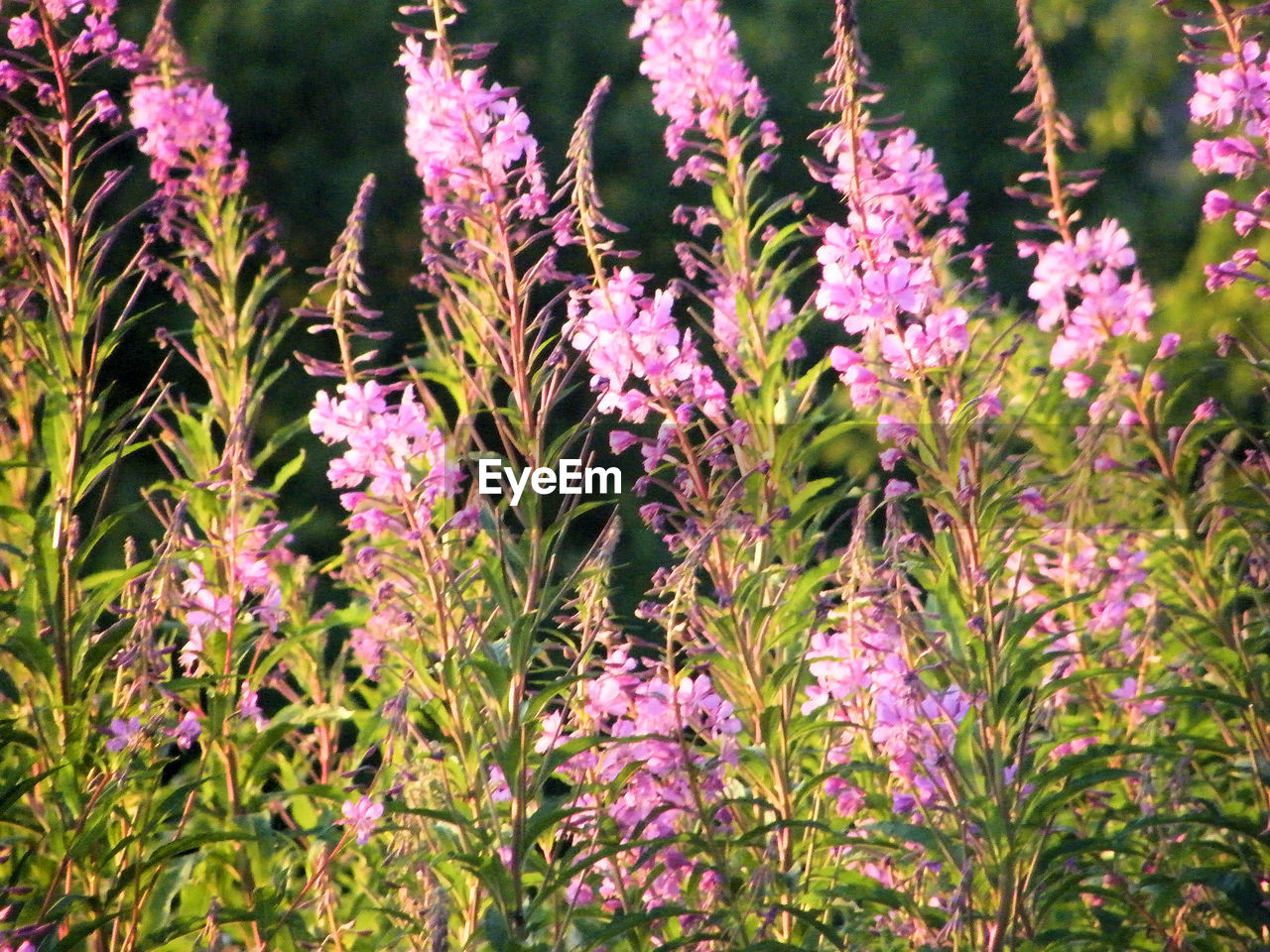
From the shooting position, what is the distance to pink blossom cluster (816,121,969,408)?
259 centimetres

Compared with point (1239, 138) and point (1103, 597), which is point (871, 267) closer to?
point (1239, 138)

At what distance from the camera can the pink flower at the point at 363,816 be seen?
2.77m

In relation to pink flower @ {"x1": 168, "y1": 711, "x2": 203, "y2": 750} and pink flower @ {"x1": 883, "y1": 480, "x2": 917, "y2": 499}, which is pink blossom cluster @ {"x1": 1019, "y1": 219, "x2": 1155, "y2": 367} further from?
pink flower @ {"x1": 168, "y1": 711, "x2": 203, "y2": 750}

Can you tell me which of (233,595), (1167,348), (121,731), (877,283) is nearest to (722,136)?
(877,283)

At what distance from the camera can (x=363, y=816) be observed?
9.35ft

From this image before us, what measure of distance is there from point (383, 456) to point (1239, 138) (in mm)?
1555

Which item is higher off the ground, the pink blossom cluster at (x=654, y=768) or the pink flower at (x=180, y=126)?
the pink flower at (x=180, y=126)

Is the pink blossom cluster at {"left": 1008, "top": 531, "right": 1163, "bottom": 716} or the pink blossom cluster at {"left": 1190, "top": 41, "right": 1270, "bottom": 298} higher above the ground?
the pink blossom cluster at {"left": 1190, "top": 41, "right": 1270, "bottom": 298}

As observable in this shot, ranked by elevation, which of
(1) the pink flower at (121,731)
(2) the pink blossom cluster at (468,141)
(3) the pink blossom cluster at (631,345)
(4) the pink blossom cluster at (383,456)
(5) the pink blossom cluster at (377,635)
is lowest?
(5) the pink blossom cluster at (377,635)

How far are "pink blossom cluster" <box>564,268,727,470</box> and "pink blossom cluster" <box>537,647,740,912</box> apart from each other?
42cm

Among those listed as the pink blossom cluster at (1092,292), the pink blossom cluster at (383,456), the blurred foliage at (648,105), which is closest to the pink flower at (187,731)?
the pink blossom cluster at (383,456)

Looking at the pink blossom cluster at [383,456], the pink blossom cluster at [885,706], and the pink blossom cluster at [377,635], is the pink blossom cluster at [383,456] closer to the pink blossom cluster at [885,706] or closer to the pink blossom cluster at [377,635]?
the pink blossom cluster at [377,635]

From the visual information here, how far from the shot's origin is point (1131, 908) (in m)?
2.85

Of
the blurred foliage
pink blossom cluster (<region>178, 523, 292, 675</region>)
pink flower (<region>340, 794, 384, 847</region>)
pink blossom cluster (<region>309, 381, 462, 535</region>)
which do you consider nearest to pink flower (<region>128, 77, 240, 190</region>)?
pink blossom cluster (<region>178, 523, 292, 675</region>)
